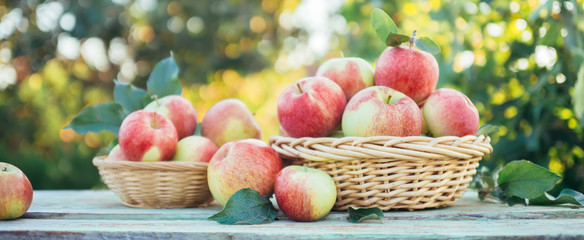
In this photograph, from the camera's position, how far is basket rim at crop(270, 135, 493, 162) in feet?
3.60

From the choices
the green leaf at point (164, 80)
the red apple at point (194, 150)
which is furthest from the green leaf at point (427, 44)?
the green leaf at point (164, 80)

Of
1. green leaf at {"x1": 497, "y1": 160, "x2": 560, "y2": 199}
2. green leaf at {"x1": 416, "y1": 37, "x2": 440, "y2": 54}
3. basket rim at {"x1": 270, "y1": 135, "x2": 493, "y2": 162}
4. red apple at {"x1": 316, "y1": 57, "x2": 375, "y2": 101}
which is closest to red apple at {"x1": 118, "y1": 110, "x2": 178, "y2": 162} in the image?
basket rim at {"x1": 270, "y1": 135, "x2": 493, "y2": 162}

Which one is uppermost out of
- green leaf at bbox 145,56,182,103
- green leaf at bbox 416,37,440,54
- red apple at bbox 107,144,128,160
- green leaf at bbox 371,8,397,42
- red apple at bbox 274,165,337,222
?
green leaf at bbox 371,8,397,42

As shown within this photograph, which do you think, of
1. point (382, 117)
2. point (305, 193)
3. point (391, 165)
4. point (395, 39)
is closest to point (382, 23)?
point (395, 39)

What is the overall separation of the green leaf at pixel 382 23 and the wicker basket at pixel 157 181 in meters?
0.58

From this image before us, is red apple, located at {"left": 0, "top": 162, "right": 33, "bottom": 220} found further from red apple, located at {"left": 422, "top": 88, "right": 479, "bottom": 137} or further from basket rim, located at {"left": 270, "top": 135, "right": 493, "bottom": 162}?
red apple, located at {"left": 422, "top": 88, "right": 479, "bottom": 137}

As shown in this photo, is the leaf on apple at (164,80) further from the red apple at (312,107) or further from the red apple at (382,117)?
the red apple at (382,117)

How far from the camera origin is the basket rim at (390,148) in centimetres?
110

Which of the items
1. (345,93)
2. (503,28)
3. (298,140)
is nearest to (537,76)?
(503,28)

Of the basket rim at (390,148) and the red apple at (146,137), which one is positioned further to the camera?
the red apple at (146,137)

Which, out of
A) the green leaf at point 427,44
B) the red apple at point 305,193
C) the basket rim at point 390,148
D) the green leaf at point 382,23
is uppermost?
the green leaf at point 382,23

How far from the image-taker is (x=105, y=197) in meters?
1.74

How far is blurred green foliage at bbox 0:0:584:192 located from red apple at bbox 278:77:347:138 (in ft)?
2.38

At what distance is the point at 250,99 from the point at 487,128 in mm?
3287
